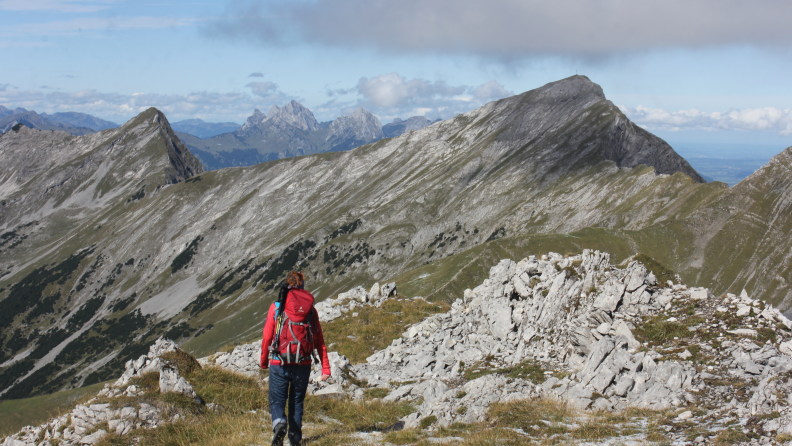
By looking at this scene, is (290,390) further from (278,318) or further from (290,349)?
(278,318)

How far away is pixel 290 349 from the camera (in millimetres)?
13625

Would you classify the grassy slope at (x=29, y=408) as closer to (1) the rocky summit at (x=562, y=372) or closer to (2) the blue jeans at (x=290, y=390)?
(1) the rocky summit at (x=562, y=372)

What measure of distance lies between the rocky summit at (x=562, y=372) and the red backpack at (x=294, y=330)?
3.12m

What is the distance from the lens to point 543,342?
26.1m

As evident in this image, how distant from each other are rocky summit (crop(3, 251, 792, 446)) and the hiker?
2234 millimetres

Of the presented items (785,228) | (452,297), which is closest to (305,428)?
(452,297)

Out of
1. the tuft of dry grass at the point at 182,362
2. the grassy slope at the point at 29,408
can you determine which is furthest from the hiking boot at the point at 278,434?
the grassy slope at the point at 29,408

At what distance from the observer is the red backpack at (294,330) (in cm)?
1366

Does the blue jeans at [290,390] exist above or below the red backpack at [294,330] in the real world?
below

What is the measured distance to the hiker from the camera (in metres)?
13.7

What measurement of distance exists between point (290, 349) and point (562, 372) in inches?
546

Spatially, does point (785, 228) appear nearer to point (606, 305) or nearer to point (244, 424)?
point (606, 305)

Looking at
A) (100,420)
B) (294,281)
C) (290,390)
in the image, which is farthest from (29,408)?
(294,281)

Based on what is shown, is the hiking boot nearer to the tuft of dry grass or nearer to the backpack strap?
the backpack strap
